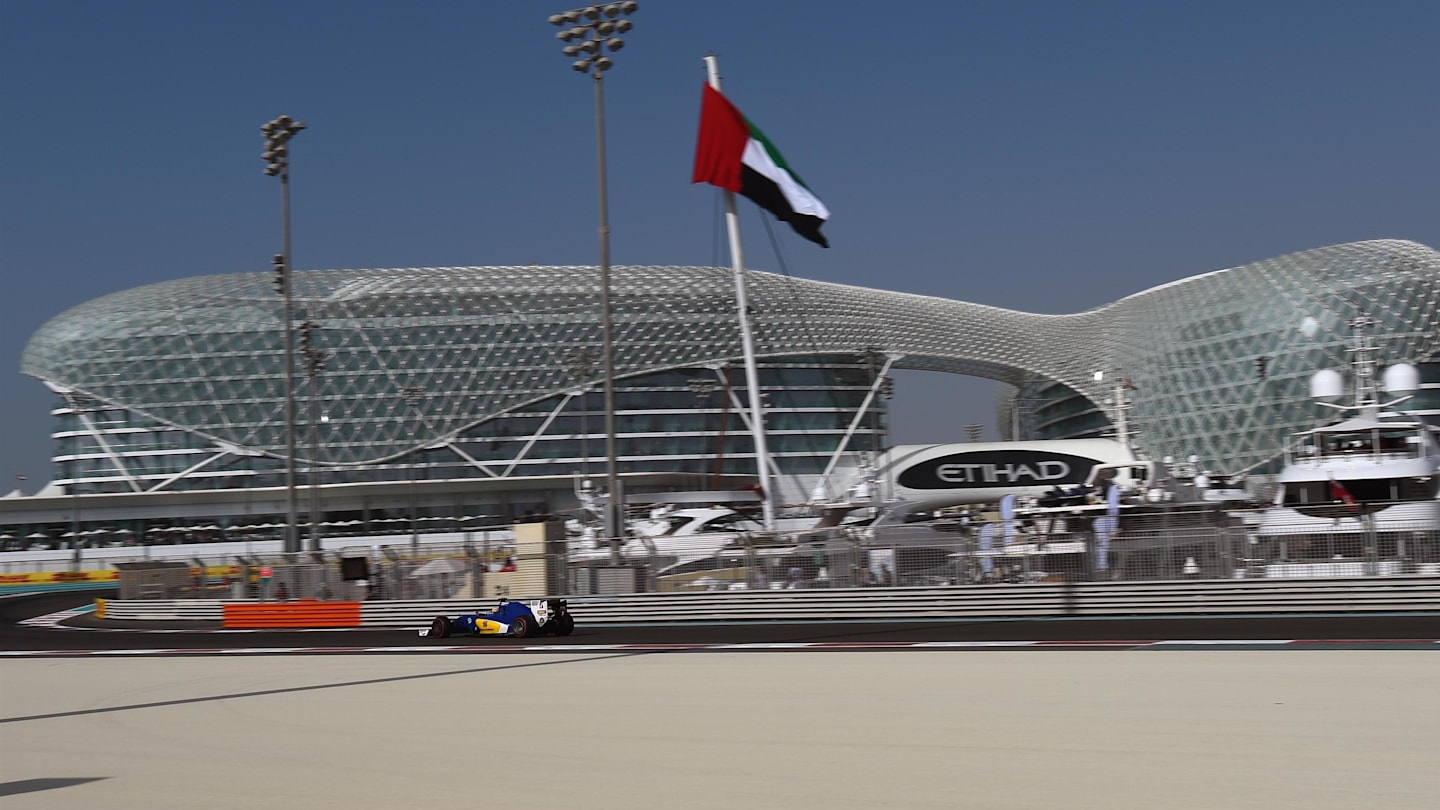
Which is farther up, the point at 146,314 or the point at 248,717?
the point at 146,314

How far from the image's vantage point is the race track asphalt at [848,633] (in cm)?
1866

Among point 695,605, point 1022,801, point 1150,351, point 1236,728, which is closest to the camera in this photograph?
point 1022,801

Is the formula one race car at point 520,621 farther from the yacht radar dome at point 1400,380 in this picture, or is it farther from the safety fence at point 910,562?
the yacht radar dome at point 1400,380

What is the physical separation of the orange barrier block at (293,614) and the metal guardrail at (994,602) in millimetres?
472

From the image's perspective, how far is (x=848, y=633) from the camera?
21875 millimetres

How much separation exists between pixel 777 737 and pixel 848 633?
11994mm

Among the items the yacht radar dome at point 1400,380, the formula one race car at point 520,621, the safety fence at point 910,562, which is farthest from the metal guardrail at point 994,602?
the yacht radar dome at point 1400,380

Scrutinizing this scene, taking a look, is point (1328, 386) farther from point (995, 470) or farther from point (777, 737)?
point (995, 470)

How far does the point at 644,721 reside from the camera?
11.4 meters

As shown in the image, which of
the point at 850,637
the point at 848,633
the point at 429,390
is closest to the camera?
the point at 850,637

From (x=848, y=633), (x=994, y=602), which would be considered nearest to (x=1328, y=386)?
(x=994, y=602)

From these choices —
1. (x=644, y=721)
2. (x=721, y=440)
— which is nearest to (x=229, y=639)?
(x=644, y=721)

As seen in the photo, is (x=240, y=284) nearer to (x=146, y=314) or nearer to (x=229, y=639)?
(x=146, y=314)

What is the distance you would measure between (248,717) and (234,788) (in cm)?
426
